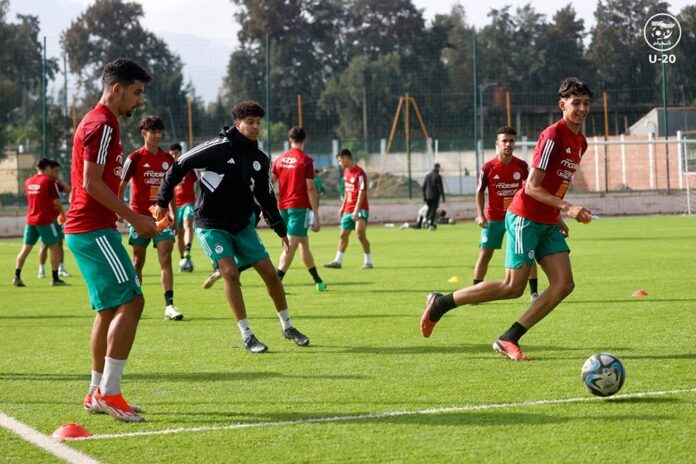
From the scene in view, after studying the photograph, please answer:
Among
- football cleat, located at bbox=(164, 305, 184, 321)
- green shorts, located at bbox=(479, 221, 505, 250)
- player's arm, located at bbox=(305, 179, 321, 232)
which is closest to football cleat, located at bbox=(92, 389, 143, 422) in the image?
football cleat, located at bbox=(164, 305, 184, 321)

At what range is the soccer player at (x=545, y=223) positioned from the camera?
811cm

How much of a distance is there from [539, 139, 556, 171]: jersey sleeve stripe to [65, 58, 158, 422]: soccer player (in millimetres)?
3146

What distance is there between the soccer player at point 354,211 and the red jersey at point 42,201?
481 centimetres

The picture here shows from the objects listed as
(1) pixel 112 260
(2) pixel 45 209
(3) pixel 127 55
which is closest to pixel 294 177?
(2) pixel 45 209

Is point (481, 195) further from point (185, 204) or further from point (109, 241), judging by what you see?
point (185, 204)

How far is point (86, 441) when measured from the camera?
5805mm

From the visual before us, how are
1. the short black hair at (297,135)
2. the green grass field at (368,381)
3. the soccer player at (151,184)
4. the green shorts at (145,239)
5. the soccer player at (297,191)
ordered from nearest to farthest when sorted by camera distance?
the green grass field at (368,381) < the green shorts at (145,239) < the soccer player at (151,184) < the short black hair at (297,135) < the soccer player at (297,191)

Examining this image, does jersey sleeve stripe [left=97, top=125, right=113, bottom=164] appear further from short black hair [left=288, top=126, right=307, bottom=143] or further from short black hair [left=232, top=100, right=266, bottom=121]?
short black hair [left=288, top=126, right=307, bottom=143]

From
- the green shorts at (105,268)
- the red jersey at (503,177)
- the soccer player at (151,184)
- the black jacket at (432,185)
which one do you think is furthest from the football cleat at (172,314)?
the black jacket at (432,185)

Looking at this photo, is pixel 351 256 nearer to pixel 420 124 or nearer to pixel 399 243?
pixel 399 243

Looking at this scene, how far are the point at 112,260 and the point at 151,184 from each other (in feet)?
18.5

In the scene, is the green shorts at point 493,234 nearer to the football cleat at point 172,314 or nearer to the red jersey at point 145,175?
the football cleat at point 172,314

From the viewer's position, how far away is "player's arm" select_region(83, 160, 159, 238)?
6.25 m

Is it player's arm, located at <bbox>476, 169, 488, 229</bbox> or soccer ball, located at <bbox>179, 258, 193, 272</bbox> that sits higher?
player's arm, located at <bbox>476, 169, 488, 229</bbox>
